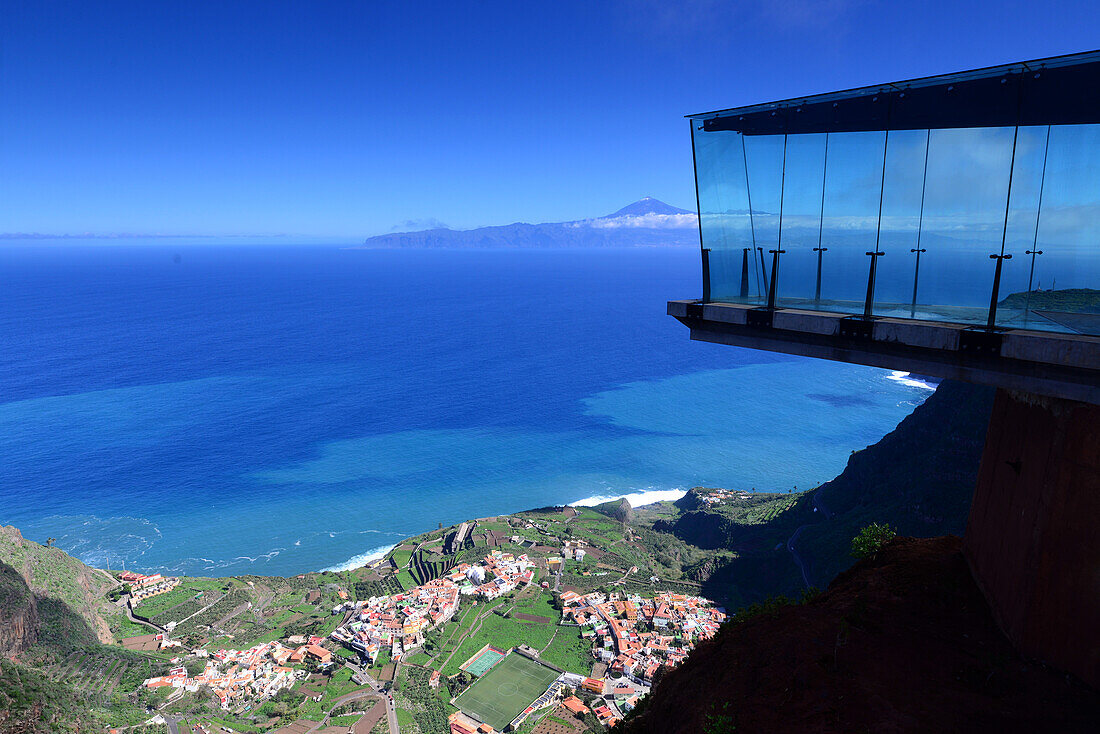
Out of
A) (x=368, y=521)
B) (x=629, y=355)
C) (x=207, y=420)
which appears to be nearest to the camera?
(x=368, y=521)

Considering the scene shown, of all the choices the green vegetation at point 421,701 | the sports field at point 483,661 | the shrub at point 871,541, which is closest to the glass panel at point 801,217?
the shrub at point 871,541

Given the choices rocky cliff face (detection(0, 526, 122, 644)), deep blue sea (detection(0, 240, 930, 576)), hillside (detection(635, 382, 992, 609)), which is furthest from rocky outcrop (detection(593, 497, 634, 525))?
rocky cliff face (detection(0, 526, 122, 644))

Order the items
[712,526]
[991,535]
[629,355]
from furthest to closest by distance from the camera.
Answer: [629,355], [712,526], [991,535]

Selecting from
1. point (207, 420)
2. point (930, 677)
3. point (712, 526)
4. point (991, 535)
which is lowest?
point (712, 526)

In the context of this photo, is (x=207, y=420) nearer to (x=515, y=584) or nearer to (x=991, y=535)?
(x=515, y=584)

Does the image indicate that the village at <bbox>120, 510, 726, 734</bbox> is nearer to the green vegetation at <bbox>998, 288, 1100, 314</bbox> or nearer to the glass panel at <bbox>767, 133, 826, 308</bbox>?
the glass panel at <bbox>767, 133, 826, 308</bbox>

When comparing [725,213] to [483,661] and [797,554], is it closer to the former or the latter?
[483,661]

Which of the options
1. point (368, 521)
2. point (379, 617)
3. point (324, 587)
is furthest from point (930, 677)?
point (368, 521)
